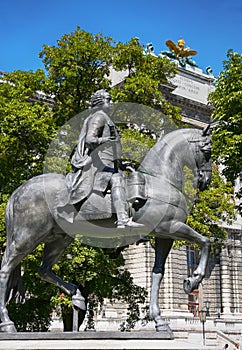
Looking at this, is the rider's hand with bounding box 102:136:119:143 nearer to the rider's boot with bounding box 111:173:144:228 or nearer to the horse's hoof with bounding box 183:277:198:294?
the rider's boot with bounding box 111:173:144:228

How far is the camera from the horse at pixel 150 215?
848 cm

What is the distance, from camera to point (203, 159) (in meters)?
9.21

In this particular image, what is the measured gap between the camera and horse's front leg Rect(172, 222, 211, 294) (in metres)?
8.34

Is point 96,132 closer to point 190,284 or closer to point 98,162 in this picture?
point 98,162

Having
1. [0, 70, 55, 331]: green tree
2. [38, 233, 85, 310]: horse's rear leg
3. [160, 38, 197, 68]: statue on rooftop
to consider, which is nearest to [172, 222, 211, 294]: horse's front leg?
[38, 233, 85, 310]: horse's rear leg

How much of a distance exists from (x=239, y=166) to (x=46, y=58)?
32.6 ft

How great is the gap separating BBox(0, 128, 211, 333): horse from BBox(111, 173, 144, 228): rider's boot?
276 mm

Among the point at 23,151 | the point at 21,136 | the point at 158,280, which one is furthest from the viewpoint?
the point at 23,151

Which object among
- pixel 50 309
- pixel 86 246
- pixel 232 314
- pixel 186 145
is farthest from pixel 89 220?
pixel 232 314

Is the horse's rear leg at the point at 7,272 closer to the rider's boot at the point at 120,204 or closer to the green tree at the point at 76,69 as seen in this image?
the rider's boot at the point at 120,204

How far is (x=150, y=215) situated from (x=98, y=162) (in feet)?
4.40

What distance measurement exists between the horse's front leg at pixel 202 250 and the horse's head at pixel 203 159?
3.67 feet

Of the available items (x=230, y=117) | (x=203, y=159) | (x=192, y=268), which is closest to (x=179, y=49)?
(x=192, y=268)

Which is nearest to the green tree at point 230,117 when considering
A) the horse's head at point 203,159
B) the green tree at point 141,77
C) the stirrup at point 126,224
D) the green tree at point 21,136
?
the green tree at point 141,77
